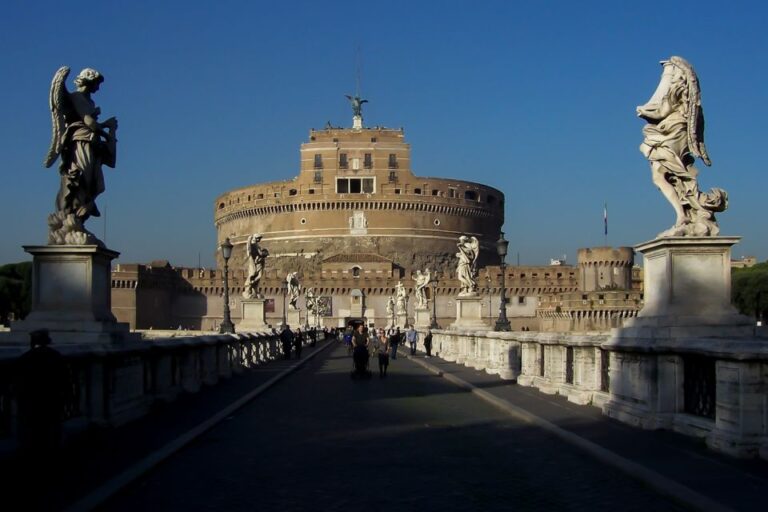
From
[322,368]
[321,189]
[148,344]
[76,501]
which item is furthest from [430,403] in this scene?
[321,189]

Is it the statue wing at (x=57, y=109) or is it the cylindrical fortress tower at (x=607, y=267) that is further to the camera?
the cylindrical fortress tower at (x=607, y=267)

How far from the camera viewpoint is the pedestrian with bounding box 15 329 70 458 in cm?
705

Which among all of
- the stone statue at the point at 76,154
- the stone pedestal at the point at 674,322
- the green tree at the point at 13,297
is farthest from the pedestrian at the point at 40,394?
the green tree at the point at 13,297

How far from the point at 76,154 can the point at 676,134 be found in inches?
241

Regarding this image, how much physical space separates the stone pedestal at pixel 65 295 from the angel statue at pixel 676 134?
18.7ft

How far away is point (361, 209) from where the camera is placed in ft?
366

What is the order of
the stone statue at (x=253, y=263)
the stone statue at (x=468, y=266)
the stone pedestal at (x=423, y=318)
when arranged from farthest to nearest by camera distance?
1. the stone pedestal at (x=423, y=318)
2. the stone statue at (x=468, y=266)
3. the stone statue at (x=253, y=263)

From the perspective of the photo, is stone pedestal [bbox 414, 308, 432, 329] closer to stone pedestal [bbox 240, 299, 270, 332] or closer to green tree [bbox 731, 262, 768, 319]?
stone pedestal [bbox 240, 299, 270, 332]

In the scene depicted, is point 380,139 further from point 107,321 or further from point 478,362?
point 107,321

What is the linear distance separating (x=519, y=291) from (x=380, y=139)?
85.7ft

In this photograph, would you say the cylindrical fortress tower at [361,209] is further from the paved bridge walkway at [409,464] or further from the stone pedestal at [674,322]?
the stone pedestal at [674,322]

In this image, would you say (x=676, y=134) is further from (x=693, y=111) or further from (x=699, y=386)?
(x=699, y=386)

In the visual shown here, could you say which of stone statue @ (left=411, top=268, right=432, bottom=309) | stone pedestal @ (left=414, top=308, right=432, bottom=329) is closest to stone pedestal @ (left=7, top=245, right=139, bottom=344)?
stone statue @ (left=411, top=268, right=432, bottom=309)

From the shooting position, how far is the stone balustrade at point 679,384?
720 centimetres
